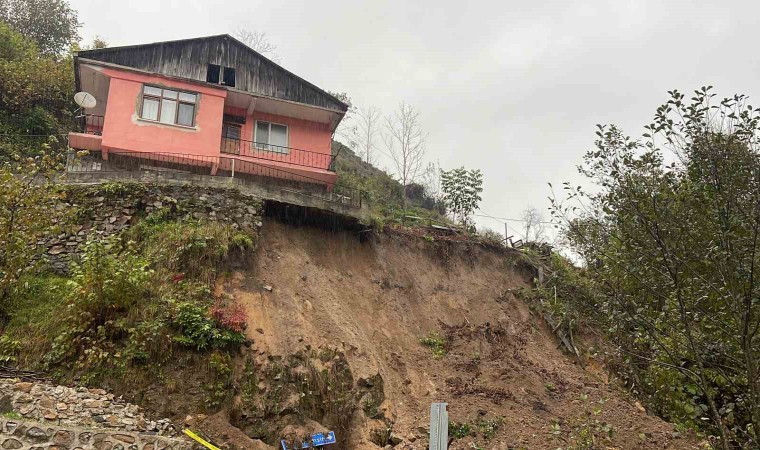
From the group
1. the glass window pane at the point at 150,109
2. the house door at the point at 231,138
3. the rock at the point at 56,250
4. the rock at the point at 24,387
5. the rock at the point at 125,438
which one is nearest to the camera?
the rock at the point at 125,438

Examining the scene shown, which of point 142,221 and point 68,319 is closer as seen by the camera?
point 68,319

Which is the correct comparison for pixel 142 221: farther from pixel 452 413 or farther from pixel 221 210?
pixel 452 413

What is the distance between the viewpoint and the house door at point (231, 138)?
18.7 metres

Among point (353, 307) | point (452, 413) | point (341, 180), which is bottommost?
point (452, 413)

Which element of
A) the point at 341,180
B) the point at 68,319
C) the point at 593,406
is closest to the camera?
the point at 68,319

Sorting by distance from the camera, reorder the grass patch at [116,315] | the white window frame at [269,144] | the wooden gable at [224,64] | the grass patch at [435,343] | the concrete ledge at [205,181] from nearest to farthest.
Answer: the grass patch at [116,315] < the concrete ledge at [205,181] < the grass patch at [435,343] < the wooden gable at [224,64] < the white window frame at [269,144]

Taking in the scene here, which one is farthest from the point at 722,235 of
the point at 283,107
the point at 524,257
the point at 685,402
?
the point at 283,107

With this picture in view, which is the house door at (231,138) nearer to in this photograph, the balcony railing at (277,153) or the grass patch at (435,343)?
the balcony railing at (277,153)

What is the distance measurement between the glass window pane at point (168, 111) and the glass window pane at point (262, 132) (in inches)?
114

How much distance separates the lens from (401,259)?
17.9 metres

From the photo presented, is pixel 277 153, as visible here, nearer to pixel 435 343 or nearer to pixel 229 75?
pixel 229 75

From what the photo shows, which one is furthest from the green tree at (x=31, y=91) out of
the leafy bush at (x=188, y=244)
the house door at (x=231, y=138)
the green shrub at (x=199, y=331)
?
the green shrub at (x=199, y=331)

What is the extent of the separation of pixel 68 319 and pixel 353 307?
22.7 ft

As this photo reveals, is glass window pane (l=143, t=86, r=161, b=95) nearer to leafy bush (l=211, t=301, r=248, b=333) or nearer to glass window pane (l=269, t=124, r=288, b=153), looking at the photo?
glass window pane (l=269, t=124, r=288, b=153)
